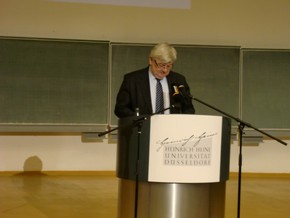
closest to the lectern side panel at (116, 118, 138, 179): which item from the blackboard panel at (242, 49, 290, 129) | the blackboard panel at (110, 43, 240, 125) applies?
the blackboard panel at (110, 43, 240, 125)

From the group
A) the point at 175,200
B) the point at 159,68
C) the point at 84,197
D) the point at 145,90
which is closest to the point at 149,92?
the point at 145,90

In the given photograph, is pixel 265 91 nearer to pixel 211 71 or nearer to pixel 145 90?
pixel 211 71

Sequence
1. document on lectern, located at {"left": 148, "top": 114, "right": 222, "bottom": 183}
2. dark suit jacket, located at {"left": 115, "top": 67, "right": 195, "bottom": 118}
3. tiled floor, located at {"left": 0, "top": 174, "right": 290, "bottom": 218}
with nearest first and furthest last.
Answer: document on lectern, located at {"left": 148, "top": 114, "right": 222, "bottom": 183} < dark suit jacket, located at {"left": 115, "top": 67, "right": 195, "bottom": 118} < tiled floor, located at {"left": 0, "top": 174, "right": 290, "bottom": 218}

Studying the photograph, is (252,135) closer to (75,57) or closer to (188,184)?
(75,57)

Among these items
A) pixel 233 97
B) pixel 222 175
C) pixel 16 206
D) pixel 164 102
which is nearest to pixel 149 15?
pixel 233 97

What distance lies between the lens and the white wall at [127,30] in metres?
6.11

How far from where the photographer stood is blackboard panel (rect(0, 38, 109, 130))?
593 cm

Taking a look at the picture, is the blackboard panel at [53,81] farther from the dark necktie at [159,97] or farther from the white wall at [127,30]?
the dark necktie at [159,97]

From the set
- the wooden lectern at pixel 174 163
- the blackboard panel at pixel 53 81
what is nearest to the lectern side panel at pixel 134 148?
the wooden lectern at pixel 174 163

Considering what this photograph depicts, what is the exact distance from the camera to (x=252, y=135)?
6395 mm

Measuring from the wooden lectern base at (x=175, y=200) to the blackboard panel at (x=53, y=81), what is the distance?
385 centimetres

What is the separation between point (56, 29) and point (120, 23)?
2.87 feet

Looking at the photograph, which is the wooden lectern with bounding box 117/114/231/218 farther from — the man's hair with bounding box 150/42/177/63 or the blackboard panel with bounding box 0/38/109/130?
the blackboard panel with bounding box 0/38/109/130

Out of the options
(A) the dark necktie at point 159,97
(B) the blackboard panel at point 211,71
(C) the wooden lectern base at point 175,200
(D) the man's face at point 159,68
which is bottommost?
(C) the wooden lectern base at point 175,200
